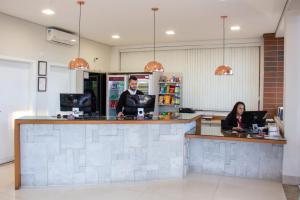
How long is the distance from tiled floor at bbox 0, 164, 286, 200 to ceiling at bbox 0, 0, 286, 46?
2.85 m

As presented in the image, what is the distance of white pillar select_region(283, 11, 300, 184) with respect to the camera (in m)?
4.52

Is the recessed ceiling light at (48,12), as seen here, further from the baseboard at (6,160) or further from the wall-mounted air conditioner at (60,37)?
the baseboard at (6,160)

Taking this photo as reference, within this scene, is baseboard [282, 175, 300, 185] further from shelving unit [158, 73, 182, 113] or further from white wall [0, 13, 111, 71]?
white wall [0, 13, 111, 71]

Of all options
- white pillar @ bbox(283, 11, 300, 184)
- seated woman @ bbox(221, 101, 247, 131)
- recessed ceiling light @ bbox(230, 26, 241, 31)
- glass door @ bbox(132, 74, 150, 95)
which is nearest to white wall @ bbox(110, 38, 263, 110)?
glass door @ bbox(132, 74, 150, 95)

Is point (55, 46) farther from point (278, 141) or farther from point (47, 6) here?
point (278, 141)

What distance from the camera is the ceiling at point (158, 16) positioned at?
15.7 ft

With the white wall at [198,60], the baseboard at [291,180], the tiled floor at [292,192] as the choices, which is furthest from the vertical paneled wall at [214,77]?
the tiled floor at [292,192]

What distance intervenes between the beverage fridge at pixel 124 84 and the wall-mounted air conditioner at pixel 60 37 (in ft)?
5.66

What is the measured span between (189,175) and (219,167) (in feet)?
1.78

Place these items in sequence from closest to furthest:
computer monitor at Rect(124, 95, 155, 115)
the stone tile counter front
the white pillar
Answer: the stone tile counter front
the white pillar
computer monitor at Rect(124, 95, 155, 115)

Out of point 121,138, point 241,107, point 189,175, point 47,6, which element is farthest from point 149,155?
point 47,6

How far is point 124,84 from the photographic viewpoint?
325 inches

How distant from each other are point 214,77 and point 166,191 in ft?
14.7

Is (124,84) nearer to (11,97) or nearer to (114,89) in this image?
(114,89)
